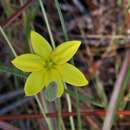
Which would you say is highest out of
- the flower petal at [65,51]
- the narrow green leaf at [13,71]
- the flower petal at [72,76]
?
the flower petal at [65,51]

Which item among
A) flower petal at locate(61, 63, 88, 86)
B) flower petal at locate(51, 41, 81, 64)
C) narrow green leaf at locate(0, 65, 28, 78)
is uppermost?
flower petal at locate(51, 41, 81, 64)

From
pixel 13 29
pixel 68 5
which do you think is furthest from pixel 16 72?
pixel 68 5

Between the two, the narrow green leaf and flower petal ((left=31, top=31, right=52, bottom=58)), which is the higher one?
flower petal ((left=31, top=31, right=52, bottom=58))

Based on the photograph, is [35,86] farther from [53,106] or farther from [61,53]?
[53,106]

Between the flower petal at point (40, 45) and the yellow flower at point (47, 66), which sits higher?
the flower petal at point (40, 45)
